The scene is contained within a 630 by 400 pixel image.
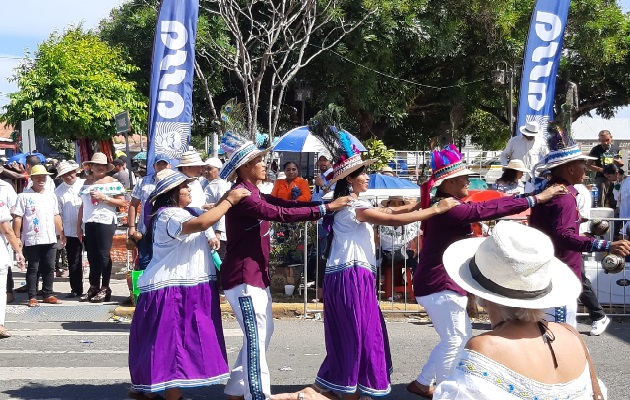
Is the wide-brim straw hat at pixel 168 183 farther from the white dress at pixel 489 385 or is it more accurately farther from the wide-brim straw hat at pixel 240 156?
the white dress at pixel 489 385

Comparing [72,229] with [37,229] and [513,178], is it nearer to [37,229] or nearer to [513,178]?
[37,229]

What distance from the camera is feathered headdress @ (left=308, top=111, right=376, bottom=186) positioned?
243 inches

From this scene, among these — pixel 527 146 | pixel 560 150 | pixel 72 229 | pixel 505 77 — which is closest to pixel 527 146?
pixel 527 146

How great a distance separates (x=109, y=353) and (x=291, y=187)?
15.6 ft

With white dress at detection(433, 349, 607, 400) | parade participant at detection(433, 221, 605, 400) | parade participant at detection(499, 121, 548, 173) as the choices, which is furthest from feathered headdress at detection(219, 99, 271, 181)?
parade participant at detection(499, 121, 548, 173)

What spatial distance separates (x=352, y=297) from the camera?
6074mm

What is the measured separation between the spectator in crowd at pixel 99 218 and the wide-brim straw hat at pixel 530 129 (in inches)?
218

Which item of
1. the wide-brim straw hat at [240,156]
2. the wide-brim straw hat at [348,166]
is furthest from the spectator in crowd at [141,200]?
the wide-brim straw hat at [348,166]

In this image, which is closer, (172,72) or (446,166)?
(446,166)

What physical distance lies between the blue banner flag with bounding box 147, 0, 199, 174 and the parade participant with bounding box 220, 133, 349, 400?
586cm

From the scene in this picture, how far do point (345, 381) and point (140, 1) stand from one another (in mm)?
21487

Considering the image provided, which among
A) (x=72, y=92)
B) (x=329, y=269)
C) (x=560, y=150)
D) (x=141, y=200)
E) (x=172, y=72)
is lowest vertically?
(x=329, y=269)

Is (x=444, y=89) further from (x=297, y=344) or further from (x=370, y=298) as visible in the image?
(x=370, y=298)

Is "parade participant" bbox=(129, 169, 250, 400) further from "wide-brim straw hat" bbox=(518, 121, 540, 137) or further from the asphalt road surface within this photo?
"wide-brim straw hat" bbox=(518, 121, 540, 137)
